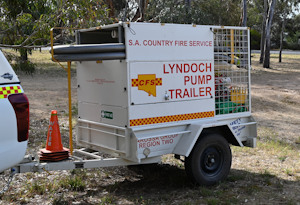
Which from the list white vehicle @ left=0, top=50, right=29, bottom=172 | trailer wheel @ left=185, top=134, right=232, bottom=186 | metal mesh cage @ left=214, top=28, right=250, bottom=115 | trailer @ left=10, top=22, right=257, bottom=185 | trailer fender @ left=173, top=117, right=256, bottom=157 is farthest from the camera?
metal mesh cage @ left=214, top=28, right=250, bottom=115

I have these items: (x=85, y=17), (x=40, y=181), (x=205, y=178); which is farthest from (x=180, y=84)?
(x=85, y=17)

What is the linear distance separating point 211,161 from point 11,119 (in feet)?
11.2

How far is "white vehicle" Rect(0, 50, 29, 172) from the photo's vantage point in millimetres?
4137

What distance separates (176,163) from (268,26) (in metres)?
26.9

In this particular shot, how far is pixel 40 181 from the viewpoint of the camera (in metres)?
6.52

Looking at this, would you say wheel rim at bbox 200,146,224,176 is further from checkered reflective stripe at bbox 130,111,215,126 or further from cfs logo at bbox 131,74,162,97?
cfs logo at bbox 131,74,162,97

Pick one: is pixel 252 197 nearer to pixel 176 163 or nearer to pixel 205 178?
pixel 205 178

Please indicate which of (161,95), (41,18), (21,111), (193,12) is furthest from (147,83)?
(193,12)

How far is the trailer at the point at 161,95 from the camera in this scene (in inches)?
224

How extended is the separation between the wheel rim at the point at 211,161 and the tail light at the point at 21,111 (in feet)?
9.93

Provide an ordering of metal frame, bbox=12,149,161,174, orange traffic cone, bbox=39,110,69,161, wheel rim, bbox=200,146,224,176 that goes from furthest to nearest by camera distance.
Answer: wheel rim, bbox=200,146,224,176 < orange traffic cone, bbox=39,110,69,161 < metal frame, bbox=12,149,161,174

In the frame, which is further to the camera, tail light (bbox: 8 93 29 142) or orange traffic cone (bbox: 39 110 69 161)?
orange traffic cone (bbox: 39 110 69 161)

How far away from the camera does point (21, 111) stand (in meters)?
4.25


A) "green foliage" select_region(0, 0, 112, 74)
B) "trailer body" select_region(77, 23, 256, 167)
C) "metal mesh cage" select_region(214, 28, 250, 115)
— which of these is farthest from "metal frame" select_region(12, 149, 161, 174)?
"green foliage" select_region(0, 0, 112, 74)
